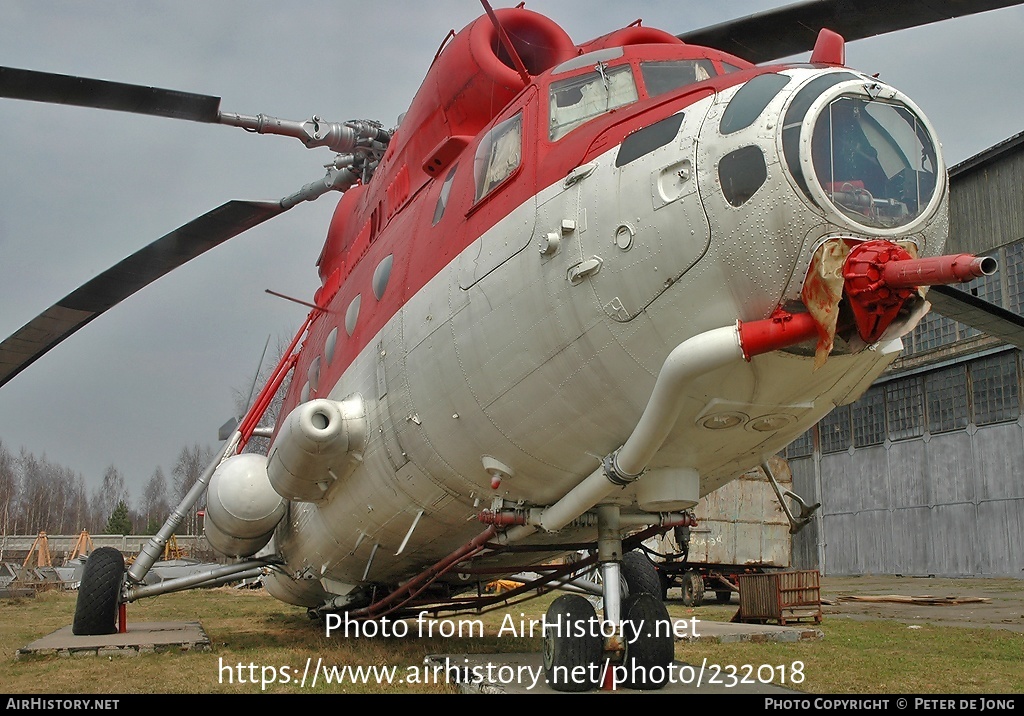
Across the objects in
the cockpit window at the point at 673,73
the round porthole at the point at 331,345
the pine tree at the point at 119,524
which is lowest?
the round porthole at the point at 331,345

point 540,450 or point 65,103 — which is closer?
point 540,450

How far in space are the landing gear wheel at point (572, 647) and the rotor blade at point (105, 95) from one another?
7102 millimetres

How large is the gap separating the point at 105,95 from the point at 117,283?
2.51m

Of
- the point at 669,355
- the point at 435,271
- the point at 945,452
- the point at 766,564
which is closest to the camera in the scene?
the point at 669,355

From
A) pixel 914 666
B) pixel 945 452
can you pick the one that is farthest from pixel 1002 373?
pixel 914 666

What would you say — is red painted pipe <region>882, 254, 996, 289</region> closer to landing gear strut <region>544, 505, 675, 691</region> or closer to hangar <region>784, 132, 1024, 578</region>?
landing gear strut <region>544, 505, 675, 691</region>

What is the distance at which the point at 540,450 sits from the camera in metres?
6.24

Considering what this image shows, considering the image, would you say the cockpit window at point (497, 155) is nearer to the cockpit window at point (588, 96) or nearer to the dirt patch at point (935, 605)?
A: the cockpit window at point (588, 96)

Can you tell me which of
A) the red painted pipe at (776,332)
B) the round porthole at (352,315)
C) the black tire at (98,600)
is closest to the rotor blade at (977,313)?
the red painted pipe at (776,332)

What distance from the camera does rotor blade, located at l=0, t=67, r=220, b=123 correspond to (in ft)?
29.6

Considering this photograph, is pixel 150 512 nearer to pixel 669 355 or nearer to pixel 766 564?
pixel 766 564

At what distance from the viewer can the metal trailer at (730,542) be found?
19594mm

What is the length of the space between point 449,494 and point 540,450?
4.32ft

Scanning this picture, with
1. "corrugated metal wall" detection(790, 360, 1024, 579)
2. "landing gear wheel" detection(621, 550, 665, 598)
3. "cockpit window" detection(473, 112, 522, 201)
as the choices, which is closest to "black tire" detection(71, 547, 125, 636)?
"landing gear wheel" detection(621, 550, 665, 598)
